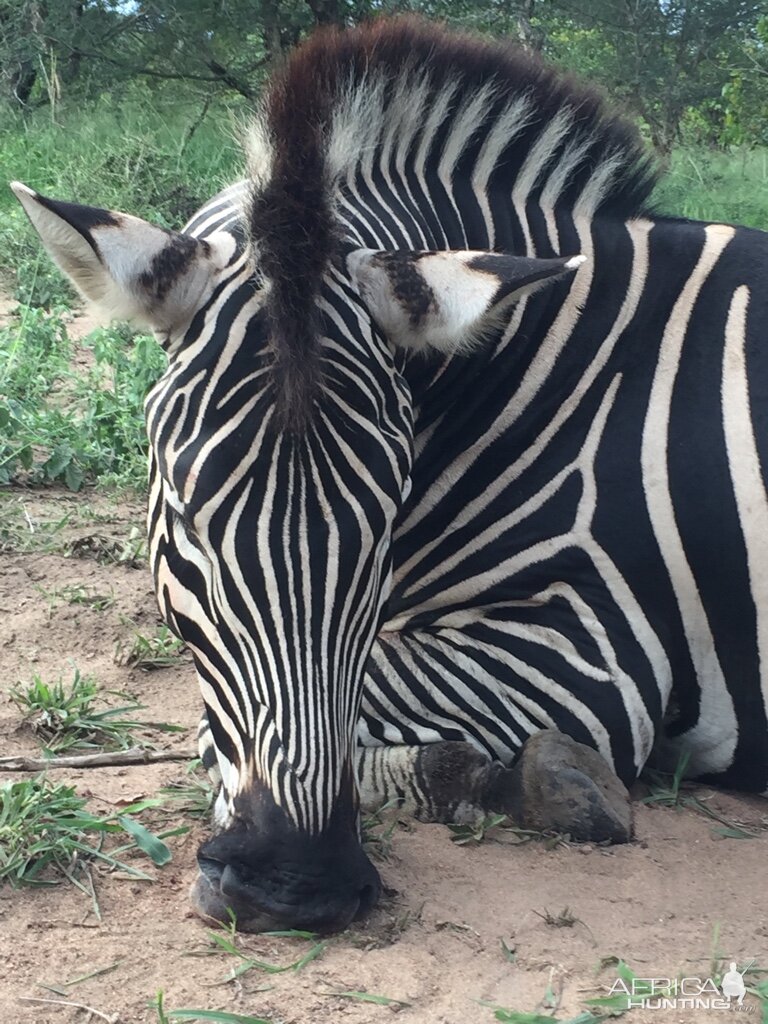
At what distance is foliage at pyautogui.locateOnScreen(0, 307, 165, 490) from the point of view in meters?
6.30

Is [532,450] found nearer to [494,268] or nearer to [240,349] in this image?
[494,268]

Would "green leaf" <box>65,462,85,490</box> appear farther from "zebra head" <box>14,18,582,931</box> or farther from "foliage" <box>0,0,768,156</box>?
"foliage" <box>0,0,768,156</box>

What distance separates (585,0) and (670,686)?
2176cm

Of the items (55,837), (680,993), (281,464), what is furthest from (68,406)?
(680,993)

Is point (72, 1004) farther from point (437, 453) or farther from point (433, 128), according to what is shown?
point (433, 128)

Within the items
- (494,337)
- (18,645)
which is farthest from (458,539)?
(18,645)

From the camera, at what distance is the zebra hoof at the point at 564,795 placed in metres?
3.54

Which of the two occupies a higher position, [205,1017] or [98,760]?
[205,1017]

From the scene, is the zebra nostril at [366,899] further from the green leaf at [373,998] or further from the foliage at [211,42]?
the foliage at [211,42]

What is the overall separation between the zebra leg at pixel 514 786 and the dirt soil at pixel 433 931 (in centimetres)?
7

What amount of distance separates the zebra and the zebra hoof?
1cm

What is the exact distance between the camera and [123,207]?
9.70 metres

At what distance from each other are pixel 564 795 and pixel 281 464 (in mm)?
1398

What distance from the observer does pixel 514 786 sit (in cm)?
361
